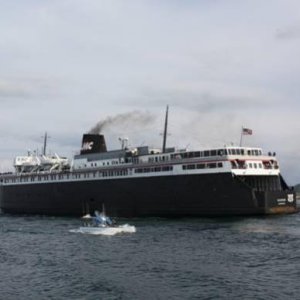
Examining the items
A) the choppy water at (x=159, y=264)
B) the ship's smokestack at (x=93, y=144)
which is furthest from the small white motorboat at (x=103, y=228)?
the ship's smokestack at (x=93, y=144)

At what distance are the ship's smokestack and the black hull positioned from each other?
908cm

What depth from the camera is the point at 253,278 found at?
38.4 m

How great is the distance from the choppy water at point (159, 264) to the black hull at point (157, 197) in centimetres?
1186

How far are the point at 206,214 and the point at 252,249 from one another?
3499cm

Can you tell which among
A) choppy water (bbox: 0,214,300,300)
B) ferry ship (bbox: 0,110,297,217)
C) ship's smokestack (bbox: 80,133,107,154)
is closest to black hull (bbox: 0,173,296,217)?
ferry ship (bbox: 0,110,297,217)

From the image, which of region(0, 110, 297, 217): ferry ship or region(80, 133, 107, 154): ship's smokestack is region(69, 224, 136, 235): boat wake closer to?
region(0, 110, 297, 217): ferry ship

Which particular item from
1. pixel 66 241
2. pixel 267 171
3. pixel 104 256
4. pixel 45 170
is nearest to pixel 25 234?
pixel 66 241

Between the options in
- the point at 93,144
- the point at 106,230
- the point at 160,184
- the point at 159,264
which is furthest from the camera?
the point at 93,144

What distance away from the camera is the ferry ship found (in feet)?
273

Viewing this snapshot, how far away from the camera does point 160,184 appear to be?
92125 mm

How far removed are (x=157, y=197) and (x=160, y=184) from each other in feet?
7.63

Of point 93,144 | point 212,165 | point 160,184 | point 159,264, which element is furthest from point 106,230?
point 93,144

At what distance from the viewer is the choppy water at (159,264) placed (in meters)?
35.5

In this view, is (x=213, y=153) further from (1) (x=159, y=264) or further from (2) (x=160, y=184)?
(1) (x=159, y=264)
